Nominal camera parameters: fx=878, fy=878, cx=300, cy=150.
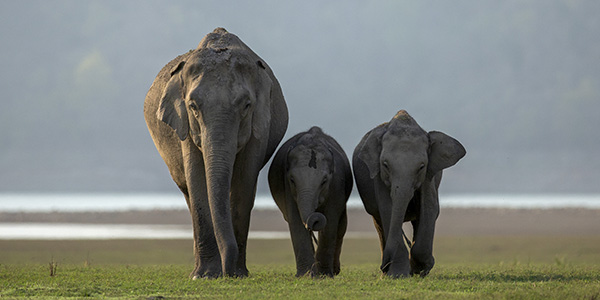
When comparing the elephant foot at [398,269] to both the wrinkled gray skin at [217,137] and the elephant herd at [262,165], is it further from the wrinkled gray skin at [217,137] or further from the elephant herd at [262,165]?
the wrinkled gray skin at [217,137]

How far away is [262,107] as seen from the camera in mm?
13719

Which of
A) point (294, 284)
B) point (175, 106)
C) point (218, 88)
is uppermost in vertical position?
point (218, 88)

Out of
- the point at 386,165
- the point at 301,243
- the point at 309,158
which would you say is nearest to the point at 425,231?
the point at 386,165

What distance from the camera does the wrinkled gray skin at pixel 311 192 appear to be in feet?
45.1

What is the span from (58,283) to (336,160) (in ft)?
16.1

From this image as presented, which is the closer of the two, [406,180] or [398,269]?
[406,180]

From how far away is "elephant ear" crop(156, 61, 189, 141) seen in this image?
43.4 ft

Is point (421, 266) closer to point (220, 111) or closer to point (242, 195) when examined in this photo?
point (242, 195)

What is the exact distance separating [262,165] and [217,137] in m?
1.95

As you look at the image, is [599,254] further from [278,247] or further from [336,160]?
[336,160]

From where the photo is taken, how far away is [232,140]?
12.7m

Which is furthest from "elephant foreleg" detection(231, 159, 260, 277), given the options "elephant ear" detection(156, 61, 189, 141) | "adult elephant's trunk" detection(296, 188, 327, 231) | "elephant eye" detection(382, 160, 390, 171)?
"elephant eye" detection(382, 160, 390, 171)

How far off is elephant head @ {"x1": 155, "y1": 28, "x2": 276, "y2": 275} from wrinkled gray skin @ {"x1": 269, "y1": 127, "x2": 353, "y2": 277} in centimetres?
71

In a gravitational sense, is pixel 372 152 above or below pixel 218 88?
below
